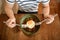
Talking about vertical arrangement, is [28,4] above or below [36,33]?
above

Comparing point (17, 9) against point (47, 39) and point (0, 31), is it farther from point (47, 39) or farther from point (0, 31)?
point (47, 39)

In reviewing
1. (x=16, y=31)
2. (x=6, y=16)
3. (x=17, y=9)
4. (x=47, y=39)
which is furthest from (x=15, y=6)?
(x=47, y=39)

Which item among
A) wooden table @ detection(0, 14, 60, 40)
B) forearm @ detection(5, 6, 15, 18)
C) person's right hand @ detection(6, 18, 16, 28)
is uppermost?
forearm @ detection(5, 6, 15, 18)

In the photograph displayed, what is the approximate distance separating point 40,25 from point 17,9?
31cm

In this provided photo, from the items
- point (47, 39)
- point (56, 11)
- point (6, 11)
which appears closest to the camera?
point (47, 39)

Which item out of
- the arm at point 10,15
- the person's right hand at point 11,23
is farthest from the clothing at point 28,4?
the person's right hand at point 11,23

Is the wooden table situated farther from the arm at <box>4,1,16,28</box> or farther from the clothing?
the clothing

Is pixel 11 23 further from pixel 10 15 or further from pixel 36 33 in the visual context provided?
pixel 36 33

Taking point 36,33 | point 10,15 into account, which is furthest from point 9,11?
point 36,33

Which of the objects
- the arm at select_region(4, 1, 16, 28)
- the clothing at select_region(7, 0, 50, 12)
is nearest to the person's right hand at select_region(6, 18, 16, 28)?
the arm at select_region(4, 1, 16, 28)

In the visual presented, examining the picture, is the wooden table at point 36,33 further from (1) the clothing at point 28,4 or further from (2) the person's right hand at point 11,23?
(1) the clothing at point 28,4

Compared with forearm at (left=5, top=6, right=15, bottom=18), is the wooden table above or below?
below

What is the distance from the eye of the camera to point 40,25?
1.02 meters

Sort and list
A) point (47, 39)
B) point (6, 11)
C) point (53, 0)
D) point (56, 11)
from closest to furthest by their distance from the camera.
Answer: point (47, 39) < point (6, 11) < point (56, 11) < point (53, 0)
